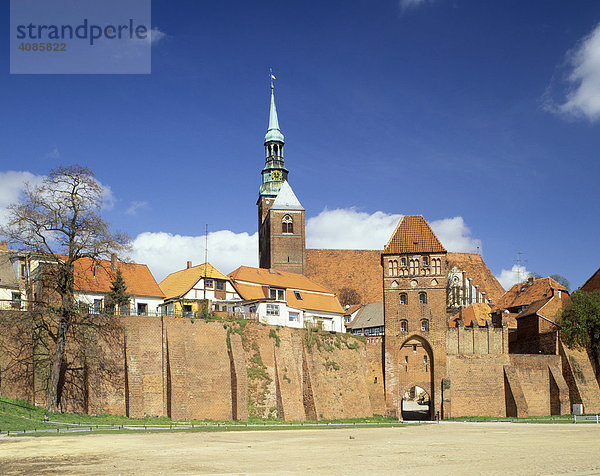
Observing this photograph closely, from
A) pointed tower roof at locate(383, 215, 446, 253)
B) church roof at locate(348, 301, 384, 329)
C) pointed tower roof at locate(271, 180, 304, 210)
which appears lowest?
church roof at locate(348, 301, 384, 329)

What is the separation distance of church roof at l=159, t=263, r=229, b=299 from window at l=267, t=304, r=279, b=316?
4687mm

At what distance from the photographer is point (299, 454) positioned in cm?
2633

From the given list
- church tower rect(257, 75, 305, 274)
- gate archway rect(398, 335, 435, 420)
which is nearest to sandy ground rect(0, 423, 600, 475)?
gate archway rect(398, 335, 435, 420)

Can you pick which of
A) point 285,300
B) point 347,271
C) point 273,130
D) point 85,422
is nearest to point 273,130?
point 273,130

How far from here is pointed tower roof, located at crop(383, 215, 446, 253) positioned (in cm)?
5759

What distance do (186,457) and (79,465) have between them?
12.9 feet

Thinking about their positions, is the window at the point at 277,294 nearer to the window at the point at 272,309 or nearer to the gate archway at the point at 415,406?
the window at the point at 272,309

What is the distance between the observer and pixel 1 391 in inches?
1479

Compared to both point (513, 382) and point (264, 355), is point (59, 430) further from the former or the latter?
point (513, 382)

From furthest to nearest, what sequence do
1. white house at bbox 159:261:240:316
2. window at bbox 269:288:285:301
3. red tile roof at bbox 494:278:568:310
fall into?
red tile roof at bbox 494:278:568:310 < window at bbox 269:288:285:301 < white house at bbox 159:261:240:316

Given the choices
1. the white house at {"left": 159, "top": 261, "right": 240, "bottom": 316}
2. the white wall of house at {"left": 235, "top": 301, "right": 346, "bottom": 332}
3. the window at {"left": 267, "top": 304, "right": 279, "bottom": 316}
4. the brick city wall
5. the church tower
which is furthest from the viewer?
the church tower

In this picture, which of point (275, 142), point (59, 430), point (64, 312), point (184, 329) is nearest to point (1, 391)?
point (64, 312)

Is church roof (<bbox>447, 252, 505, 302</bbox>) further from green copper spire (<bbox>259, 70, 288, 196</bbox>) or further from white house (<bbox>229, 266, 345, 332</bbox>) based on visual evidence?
white house (<bbox>229, 266, 345, 332</bbox>)

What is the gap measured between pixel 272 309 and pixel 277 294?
252 inches
